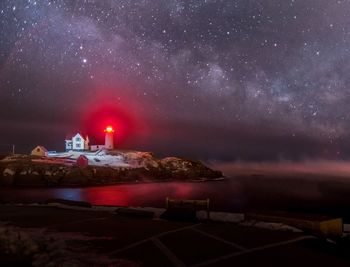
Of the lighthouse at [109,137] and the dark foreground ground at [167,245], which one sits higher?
the lighthouse at [109,137]

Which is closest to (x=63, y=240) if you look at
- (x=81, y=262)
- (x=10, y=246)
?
(x=10, y=246)

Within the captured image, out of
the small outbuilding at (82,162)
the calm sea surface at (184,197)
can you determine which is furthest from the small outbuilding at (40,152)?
the calm sea surface at (184,197)

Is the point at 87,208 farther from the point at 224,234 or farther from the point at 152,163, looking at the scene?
the point at 152,163

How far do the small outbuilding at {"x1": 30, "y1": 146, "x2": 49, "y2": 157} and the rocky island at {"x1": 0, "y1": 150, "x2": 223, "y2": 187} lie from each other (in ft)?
10.1

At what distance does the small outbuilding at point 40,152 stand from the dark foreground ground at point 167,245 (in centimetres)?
11190

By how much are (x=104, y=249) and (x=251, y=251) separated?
6024 mm

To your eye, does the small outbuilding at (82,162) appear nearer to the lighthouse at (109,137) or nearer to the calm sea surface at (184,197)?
the calm sea surface at (184,197)

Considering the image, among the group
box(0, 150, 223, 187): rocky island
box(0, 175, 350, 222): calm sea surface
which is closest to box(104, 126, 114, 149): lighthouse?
box(0, 150, 223, 187): rocky island

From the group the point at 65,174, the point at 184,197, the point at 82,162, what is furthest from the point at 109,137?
the point at 184,197

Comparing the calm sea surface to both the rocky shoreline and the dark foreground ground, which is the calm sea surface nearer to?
the rocky shoreline

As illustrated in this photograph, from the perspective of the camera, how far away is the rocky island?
10281 centimetres

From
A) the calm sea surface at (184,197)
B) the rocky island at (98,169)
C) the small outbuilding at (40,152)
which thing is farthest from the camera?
the small outbuilding at (40,152)

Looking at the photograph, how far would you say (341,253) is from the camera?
1463 centimetres

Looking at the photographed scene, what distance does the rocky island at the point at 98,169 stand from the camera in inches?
4048
